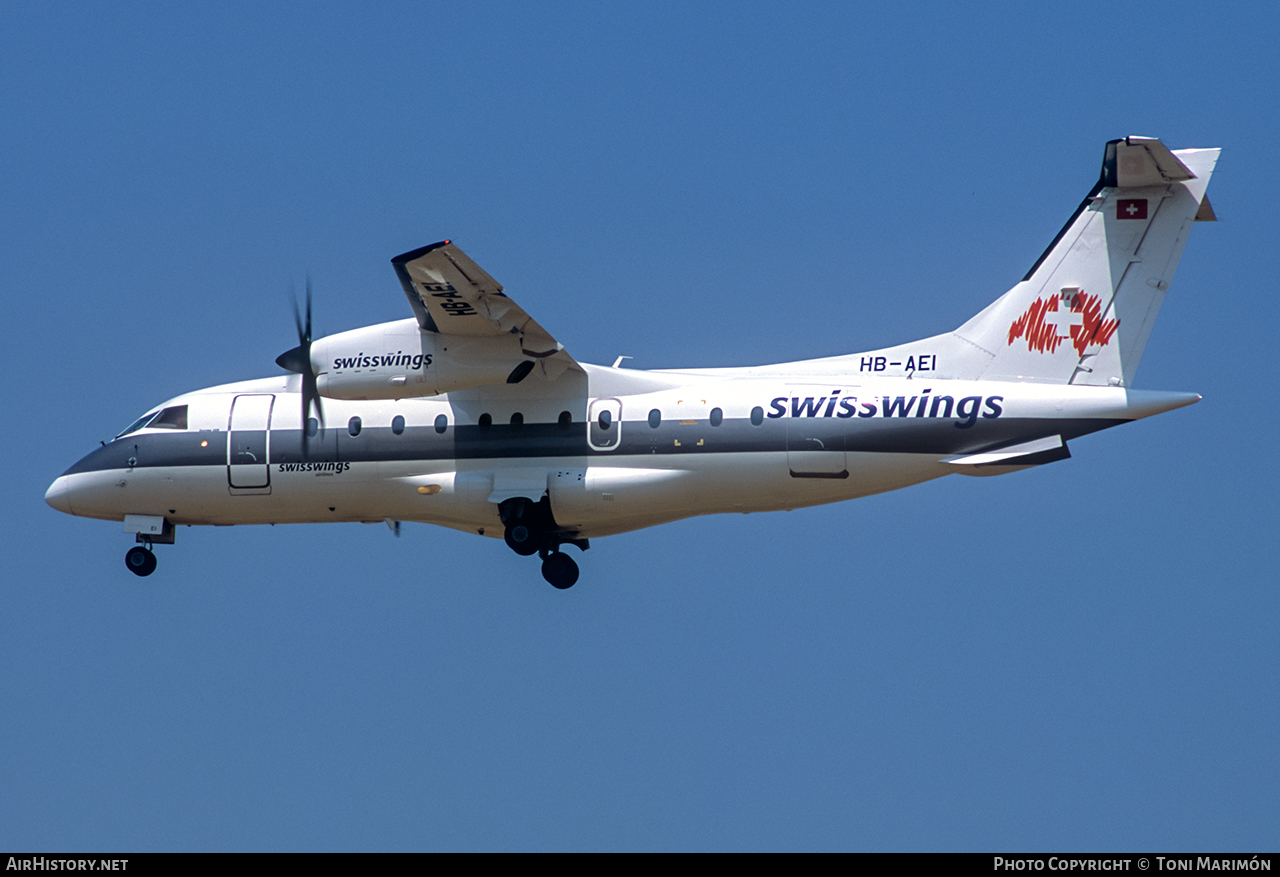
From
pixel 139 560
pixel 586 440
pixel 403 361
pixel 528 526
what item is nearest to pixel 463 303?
pixel 403 361

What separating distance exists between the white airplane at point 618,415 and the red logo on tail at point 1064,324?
1.0 inches

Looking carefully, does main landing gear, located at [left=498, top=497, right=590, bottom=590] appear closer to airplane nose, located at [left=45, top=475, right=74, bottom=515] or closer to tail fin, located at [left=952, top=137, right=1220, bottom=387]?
tail fin, located at [left=952, top=137, right=1220, bottom=387]

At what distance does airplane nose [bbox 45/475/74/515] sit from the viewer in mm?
23766

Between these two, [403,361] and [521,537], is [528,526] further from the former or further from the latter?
[403,361]

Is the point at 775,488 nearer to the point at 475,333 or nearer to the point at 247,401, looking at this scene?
the point at 475,333

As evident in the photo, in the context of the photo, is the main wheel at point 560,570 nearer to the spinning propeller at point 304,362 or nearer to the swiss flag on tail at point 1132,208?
the spinning propeller at point 304,362

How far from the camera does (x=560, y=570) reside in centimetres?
2262

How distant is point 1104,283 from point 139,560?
14525 mm

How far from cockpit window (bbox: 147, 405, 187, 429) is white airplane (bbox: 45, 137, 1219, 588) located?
0.04 m

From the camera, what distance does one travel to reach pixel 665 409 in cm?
2120

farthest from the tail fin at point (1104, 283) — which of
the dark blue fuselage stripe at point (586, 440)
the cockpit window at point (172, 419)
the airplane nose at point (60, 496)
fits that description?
the airplane nose at point (60, 496)

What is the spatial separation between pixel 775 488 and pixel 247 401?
815cm
